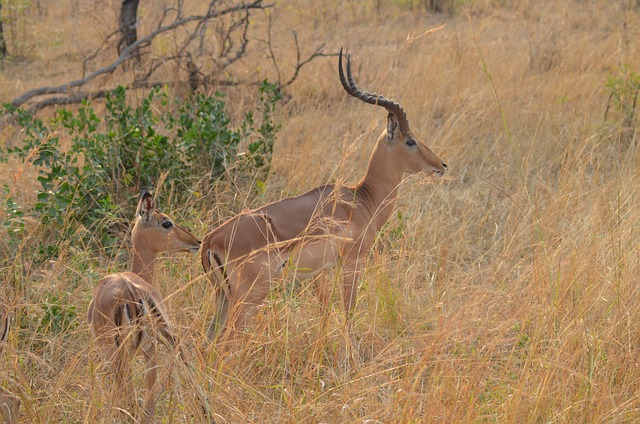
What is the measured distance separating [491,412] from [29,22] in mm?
8325

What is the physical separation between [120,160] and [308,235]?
1951mm

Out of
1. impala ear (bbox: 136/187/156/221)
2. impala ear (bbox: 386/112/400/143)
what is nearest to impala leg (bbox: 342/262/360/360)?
impala ear (bbox: 386/112/400/143)

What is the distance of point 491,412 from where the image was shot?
3176 millimetres

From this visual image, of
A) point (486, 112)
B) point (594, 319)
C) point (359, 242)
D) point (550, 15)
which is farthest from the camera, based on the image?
point (550, 15)

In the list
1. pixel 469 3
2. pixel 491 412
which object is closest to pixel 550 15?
pixel 469 3

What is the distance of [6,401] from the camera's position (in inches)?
121

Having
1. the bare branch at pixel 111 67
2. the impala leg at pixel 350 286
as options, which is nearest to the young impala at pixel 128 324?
the impala leg at pixel 350 286

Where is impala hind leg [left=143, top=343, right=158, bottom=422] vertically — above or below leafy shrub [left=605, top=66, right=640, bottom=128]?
below

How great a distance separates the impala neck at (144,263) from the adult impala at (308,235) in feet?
0.73

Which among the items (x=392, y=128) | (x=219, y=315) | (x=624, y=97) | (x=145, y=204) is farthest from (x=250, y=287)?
(x=624, y=97)

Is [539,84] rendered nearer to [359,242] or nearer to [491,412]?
[359,242]

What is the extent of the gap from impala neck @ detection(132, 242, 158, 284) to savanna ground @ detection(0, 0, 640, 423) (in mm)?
277

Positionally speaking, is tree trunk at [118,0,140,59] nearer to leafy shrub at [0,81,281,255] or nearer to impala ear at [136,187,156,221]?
leafy shrub at [0,81,281,255]

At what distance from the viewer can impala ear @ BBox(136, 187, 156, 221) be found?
145 inches
